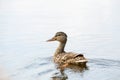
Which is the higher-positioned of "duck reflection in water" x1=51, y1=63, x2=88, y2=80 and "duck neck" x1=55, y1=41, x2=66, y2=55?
"duck neck" x1=55, y1=41, x2=66, y2=55

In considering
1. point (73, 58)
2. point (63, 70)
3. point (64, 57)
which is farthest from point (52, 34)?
point (63, 70)

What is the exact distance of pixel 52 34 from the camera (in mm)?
15414

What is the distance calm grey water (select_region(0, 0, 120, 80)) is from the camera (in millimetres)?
10320

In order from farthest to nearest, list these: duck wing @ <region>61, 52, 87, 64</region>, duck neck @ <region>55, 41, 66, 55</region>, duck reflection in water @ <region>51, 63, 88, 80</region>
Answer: duck neck @ <region>55, 41, 66, 55</region>
duck wing @ <region>61, 52, 87, 64</region>
duck reflection in water @ <region>51, 63, 88, 80</region>

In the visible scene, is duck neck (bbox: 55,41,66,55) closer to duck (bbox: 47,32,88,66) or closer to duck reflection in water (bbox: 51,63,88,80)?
duck (bbox: 47,32,88,66)

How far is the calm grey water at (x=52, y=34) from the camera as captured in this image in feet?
33.9

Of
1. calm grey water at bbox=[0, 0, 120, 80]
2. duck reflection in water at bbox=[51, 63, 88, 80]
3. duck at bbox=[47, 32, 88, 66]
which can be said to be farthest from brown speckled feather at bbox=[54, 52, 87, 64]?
calm grey water at bbox=[0, 0, 120, 80]

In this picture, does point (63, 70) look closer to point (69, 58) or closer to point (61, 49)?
point (69, 58)

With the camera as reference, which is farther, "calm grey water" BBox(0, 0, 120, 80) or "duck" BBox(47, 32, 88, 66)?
"duck" BBox(47, 32, 88, 66)

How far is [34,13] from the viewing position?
777 inches

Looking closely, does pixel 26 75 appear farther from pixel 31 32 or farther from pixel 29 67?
pixel 31 32

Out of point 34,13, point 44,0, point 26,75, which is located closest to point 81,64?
point 26,75

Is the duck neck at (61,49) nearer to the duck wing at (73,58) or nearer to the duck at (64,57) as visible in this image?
the duck at (64,57)

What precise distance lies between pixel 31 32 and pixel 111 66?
5.71 metres
